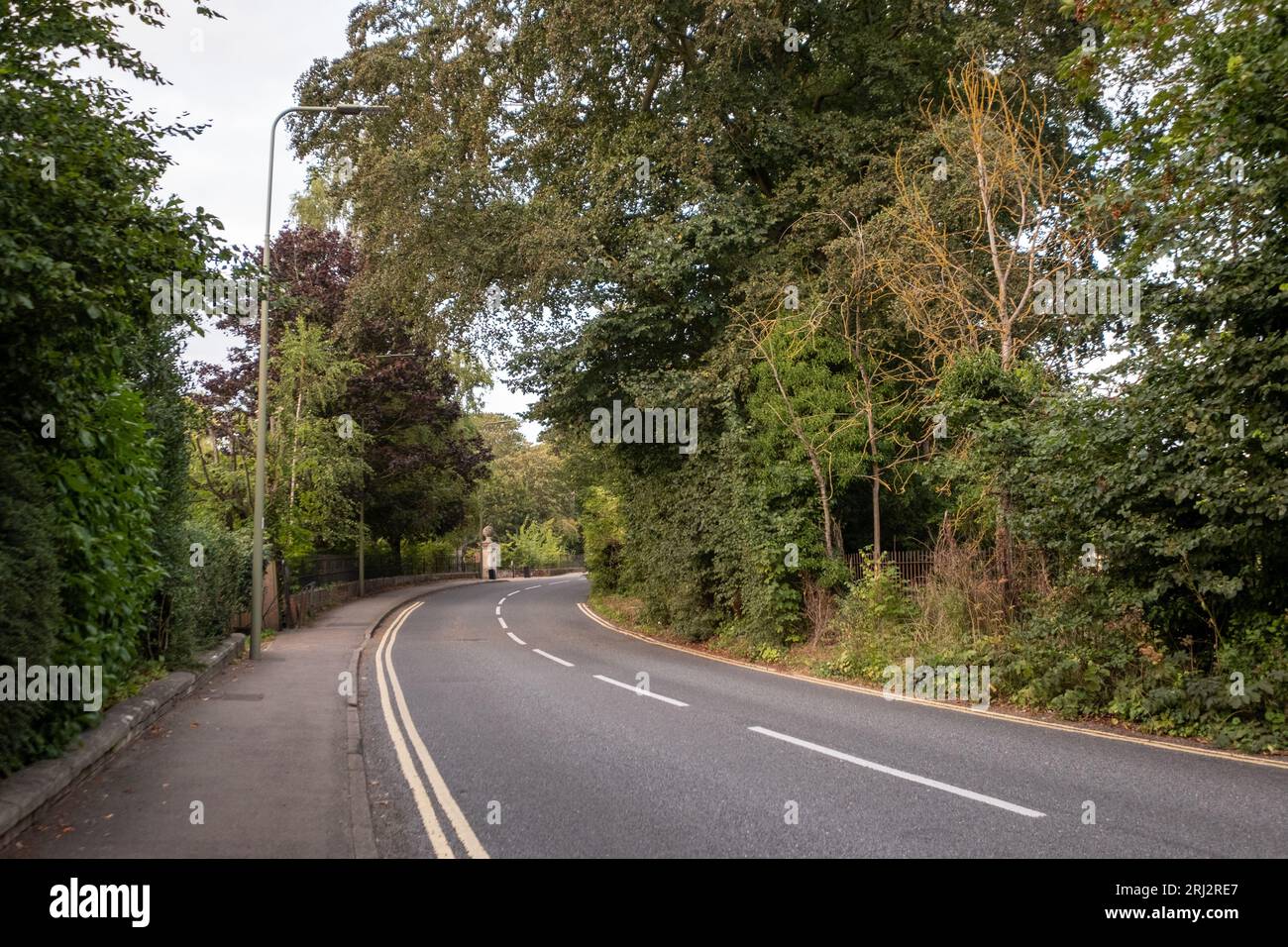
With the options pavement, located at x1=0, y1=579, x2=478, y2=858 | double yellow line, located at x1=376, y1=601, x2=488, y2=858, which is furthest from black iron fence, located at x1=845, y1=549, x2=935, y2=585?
pavement, located at x1=0, y1=579, x2=478, y2=858

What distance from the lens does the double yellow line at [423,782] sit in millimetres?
5566

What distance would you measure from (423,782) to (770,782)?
2.90m

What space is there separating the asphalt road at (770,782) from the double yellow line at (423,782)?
1.0 inches

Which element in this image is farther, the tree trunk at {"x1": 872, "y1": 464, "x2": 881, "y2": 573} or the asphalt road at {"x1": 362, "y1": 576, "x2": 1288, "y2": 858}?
the tree trunk at {"x1": 872, "y1": 464, "x2": 881, "y2": 573}

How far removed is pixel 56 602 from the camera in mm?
6590

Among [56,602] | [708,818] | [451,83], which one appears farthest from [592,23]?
[708,818]

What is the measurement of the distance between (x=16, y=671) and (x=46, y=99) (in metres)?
3.95

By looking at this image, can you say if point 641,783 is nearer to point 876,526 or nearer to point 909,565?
point 909,565

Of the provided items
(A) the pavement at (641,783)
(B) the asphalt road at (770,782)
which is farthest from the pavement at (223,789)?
(B) the asphalt road at (770,782)

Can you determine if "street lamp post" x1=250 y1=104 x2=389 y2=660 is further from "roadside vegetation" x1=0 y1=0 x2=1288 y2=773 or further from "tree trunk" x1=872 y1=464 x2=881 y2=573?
"tree trunk" x1=872 y1=464 x2=881 y2=573

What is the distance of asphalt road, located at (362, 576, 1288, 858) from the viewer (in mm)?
5438

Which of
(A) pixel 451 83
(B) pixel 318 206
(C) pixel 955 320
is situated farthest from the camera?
(B) pixel 318 206

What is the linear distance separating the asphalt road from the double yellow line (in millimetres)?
25
